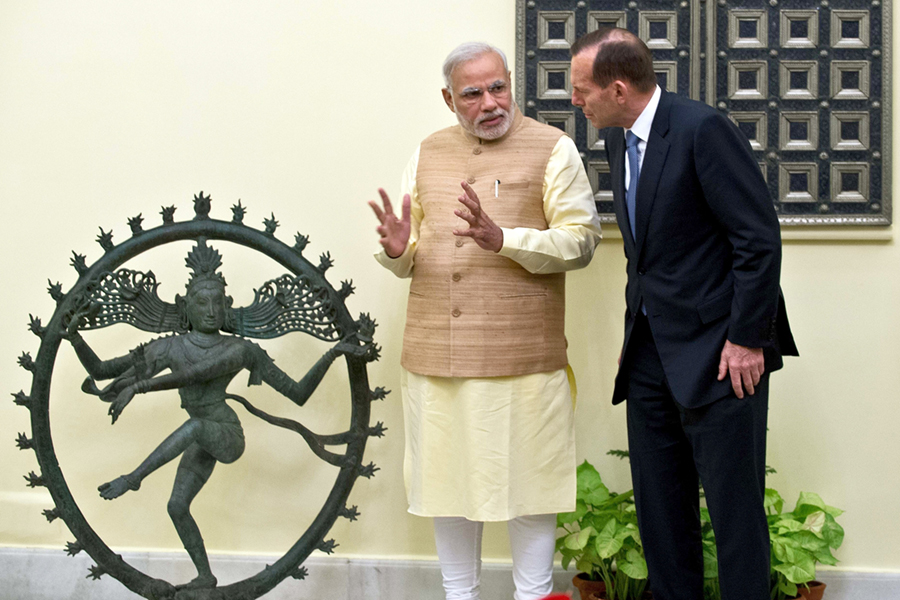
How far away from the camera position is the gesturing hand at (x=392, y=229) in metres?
2.26

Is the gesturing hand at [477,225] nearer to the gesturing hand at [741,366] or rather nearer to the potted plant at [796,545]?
the gesturing hand at [741,366]

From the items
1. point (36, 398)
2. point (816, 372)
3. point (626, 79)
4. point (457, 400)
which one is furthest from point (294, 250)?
point (816, 372)

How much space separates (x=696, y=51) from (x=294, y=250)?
140 centimetres

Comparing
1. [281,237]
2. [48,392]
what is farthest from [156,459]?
[281,237]

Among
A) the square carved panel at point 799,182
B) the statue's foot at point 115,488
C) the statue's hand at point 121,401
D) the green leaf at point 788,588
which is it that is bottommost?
the green leaf at point 788,588

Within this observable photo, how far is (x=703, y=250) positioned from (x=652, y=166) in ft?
0.77

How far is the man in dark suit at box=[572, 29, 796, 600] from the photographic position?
2.01 meters

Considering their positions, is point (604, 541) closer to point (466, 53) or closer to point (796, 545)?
point (796, 545)

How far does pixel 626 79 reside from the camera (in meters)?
2.15

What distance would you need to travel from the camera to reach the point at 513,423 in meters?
2.31

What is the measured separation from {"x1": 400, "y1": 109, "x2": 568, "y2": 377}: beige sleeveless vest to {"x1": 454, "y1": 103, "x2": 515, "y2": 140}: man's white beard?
0.04 meters

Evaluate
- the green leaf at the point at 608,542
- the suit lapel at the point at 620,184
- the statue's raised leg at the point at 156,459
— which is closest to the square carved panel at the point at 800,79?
the suit lapel at the point at 620,184

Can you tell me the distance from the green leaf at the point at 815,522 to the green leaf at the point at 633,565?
1.61 feet

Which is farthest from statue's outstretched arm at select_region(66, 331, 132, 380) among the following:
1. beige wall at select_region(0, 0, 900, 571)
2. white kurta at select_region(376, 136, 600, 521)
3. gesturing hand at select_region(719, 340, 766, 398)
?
gesturing hand at select_region(719, 340, 766, 398)
